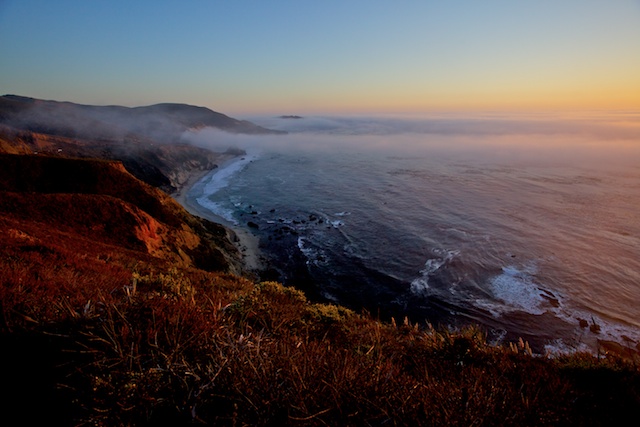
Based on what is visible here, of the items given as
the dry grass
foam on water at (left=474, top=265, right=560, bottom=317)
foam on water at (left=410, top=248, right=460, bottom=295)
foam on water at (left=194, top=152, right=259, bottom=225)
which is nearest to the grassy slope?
the dry grass

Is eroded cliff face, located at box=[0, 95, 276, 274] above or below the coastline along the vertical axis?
above

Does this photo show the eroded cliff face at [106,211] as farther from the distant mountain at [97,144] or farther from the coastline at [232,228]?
the distant mountain at [97,144]

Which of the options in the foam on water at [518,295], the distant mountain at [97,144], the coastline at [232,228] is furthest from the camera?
the distant mountain at [97,144]

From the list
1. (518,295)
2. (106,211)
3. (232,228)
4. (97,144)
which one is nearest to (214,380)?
(106,211)

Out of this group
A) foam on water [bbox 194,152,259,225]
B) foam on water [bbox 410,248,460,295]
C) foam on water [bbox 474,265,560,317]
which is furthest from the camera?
foam on water [bbox 194,152,259,225]

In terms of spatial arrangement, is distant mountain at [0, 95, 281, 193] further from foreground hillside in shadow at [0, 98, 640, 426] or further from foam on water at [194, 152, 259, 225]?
foreground hillside in shadow at [0, 98, 640, 426]

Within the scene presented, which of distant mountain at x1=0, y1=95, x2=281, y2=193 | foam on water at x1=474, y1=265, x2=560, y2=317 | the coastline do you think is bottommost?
foam on water at x1=474, y1=265, x2=560, y2=317

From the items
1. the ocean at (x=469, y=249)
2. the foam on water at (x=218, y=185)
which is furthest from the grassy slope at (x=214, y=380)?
the foam on water at (x=218, y=185)

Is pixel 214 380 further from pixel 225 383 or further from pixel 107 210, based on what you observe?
pixel 107 210
